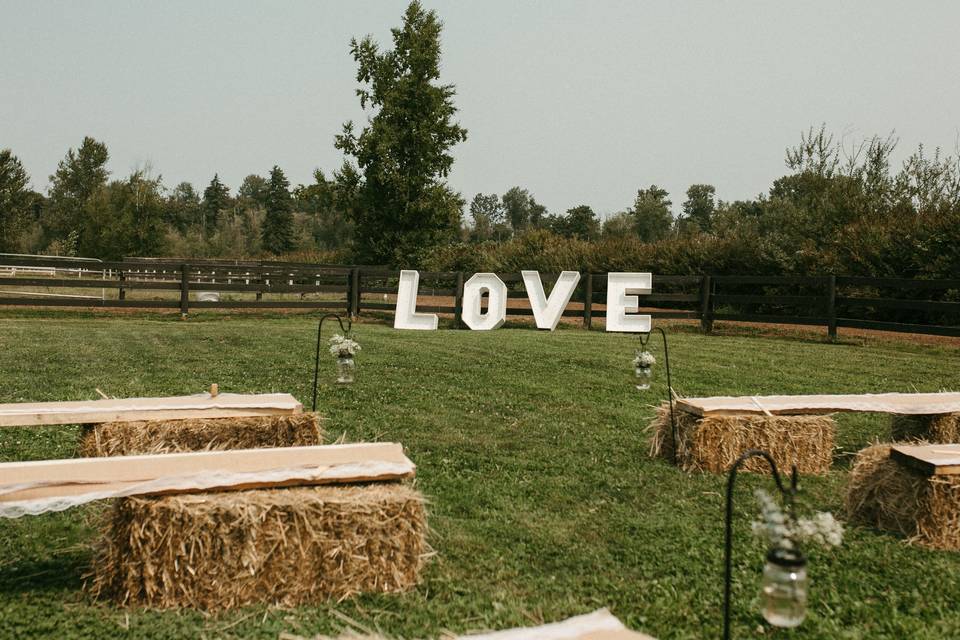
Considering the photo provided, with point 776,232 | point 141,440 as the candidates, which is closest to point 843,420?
point 141,440

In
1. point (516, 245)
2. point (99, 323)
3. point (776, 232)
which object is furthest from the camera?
point (516, 245)

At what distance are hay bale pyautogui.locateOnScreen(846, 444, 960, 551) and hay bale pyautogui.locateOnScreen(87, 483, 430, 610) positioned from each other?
2841 mm

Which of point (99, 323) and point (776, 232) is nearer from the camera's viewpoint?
point (99, 323)

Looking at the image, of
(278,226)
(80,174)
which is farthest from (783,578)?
(278,226)

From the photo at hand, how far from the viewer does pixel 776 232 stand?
22750 mm

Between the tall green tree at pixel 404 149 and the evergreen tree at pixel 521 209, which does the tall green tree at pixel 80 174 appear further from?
the evergreen tree at pixel 521 209

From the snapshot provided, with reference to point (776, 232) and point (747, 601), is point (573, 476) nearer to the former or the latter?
point (747, 601)

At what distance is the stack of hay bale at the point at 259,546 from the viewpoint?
122 inches

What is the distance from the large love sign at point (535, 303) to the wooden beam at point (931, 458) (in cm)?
1198

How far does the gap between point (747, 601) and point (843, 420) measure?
4.84 meters

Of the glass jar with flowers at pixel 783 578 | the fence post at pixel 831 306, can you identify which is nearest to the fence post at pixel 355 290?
the fence post at pixel 831 306

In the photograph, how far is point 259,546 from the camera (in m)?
3.15

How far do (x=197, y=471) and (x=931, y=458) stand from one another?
3840 mm

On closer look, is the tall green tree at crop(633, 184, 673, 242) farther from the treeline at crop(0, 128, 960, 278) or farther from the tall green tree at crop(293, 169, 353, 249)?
the tall green tree at crop(293, 169, 353, 249)
